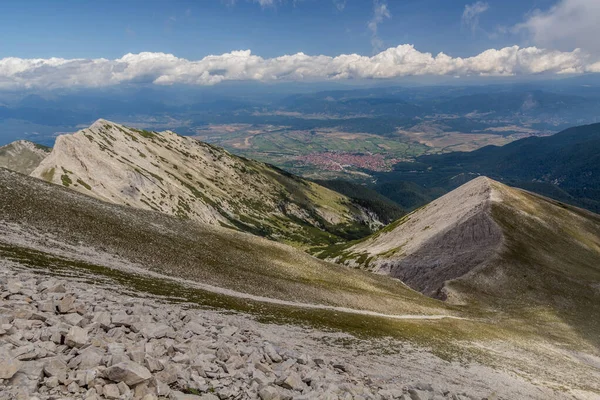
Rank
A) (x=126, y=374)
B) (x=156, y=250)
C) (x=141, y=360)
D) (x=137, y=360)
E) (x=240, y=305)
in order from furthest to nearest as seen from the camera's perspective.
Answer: (x=156, y=250)
(x=240, y=305)
(x=141, y=360)
(x=137, y=360)
(x=126, y=374)

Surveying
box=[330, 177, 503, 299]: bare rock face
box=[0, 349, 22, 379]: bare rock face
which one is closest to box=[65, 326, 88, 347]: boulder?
box=[0, 349, 22, 379]: bare rock face

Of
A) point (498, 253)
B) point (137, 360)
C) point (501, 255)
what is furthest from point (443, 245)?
point (137, 360)

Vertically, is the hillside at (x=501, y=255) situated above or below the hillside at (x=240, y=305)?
below

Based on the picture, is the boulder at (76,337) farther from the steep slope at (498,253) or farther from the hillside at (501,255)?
the steep slope at (498,253)

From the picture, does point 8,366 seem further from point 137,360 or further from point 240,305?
point 240,305

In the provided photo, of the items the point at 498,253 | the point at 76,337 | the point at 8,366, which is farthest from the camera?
the point at 498,253

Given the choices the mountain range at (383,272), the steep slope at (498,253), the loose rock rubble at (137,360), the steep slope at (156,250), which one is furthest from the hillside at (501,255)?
the loose rock rubble at (137,360)

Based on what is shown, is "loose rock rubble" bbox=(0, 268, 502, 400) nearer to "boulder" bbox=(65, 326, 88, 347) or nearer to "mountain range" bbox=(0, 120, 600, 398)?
"boulder" bbox=(65, 326, 88, 347)
